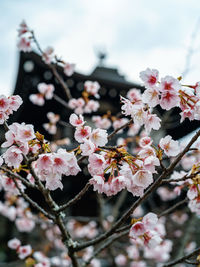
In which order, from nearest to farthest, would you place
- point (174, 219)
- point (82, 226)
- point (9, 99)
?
point (9, 99), point (82, 226), point (174, 219)

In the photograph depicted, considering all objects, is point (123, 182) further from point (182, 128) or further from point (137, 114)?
point (182, 128)

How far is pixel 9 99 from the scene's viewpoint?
4.79ft

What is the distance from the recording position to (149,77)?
4.49 ft

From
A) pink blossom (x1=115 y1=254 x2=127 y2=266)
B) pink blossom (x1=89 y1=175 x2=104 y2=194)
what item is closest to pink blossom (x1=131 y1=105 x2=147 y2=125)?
pink blossom (x1=89 y1=175 x2=104 y2=194)

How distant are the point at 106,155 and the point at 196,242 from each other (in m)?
8.69

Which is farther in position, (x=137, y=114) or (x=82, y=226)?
(x=82, y=226)

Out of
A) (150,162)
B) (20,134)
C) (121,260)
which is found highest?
(20,134)

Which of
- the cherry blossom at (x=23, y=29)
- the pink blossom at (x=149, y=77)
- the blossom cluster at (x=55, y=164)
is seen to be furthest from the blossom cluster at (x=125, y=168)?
the cherry blossom at (x=23, y=29)

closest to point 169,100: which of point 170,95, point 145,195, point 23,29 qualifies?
point 170,95

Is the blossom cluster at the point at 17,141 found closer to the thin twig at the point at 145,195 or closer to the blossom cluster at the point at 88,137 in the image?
the blossom cluster at the point at 88,137

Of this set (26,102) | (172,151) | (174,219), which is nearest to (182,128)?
(174,219)

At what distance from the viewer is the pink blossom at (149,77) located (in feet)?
4.45

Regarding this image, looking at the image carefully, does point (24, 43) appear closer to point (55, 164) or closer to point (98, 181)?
point (55, 164)

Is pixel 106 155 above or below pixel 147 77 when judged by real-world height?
below
